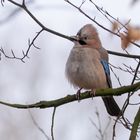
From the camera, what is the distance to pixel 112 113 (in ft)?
18.0

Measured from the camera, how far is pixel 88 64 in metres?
5.20

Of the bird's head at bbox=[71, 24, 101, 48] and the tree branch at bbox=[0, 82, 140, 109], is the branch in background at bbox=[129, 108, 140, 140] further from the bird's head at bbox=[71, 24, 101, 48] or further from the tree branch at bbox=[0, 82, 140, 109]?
the bird's head at bbox=[71, 24, 101, 48]

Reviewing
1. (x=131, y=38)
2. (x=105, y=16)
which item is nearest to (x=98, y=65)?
(x=105, y=16)

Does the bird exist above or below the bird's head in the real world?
below

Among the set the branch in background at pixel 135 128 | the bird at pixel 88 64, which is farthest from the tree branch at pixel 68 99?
the bird at pixel 88 64

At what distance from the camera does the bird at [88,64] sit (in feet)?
16.9

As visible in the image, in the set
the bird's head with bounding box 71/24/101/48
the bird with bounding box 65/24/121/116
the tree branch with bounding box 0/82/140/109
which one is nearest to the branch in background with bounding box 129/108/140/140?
the tree branch with bounding box 0/82/140/109

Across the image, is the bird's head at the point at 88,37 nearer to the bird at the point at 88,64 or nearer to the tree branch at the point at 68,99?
the bird at the point at 88,64

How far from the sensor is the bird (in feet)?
16.9

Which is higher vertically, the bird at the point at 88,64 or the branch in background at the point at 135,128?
the bird at the point at 88,64

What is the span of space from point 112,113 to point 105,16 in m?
1.51

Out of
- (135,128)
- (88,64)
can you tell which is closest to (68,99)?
(135,128)

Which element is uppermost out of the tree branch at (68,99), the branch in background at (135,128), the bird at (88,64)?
the bird at (88,64)

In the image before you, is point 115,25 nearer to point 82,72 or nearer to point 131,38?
point 131,38
